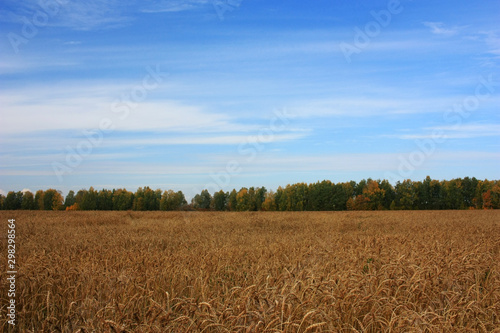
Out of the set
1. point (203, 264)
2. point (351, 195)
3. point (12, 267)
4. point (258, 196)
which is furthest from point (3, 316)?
point (351, 195)

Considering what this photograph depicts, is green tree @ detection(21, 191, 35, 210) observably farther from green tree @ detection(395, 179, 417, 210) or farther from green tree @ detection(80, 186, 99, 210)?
green tree @ detection(395, 179, 417, 210)

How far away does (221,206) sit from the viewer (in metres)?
84.4

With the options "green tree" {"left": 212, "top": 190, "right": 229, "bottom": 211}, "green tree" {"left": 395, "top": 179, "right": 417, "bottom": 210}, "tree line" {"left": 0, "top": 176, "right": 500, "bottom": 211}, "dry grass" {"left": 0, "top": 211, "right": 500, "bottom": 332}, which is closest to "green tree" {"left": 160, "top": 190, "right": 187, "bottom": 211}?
"tree line" {"left": 0, "top": 176, "right": 500, "bottom": 211}

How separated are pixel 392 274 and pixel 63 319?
4.09 meters

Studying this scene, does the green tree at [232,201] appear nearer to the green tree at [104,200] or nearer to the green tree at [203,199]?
the green tree at [203,199]

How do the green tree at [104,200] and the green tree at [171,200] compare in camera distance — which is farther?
the green tree at [104,200]

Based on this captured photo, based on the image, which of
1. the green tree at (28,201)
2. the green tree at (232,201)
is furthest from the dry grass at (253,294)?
the green tree at (232,201)

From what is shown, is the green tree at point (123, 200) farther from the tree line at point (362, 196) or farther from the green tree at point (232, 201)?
the green tree at point (232, 201)

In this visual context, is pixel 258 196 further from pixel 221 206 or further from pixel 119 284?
pixel 119 284

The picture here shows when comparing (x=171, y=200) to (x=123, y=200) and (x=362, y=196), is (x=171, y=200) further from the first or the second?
(x=362, y=196)

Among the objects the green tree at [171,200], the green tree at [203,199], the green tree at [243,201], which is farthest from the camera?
the green tree at [243,201]

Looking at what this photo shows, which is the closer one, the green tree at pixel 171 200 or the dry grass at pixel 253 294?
the dry grass at pixel 253 294

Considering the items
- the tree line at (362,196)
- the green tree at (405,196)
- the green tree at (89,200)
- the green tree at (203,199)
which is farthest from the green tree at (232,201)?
the green tree at (405,196)

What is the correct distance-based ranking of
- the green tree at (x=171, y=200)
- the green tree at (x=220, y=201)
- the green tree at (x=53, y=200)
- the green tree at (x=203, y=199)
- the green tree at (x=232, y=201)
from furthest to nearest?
the green tree at (x=220, y=201) → the green tree at (x=232, y=201) → the green tree at (x=203, y=199) → the green tree at (x=53, y=200) → the green tree at (x=171, y=200)
